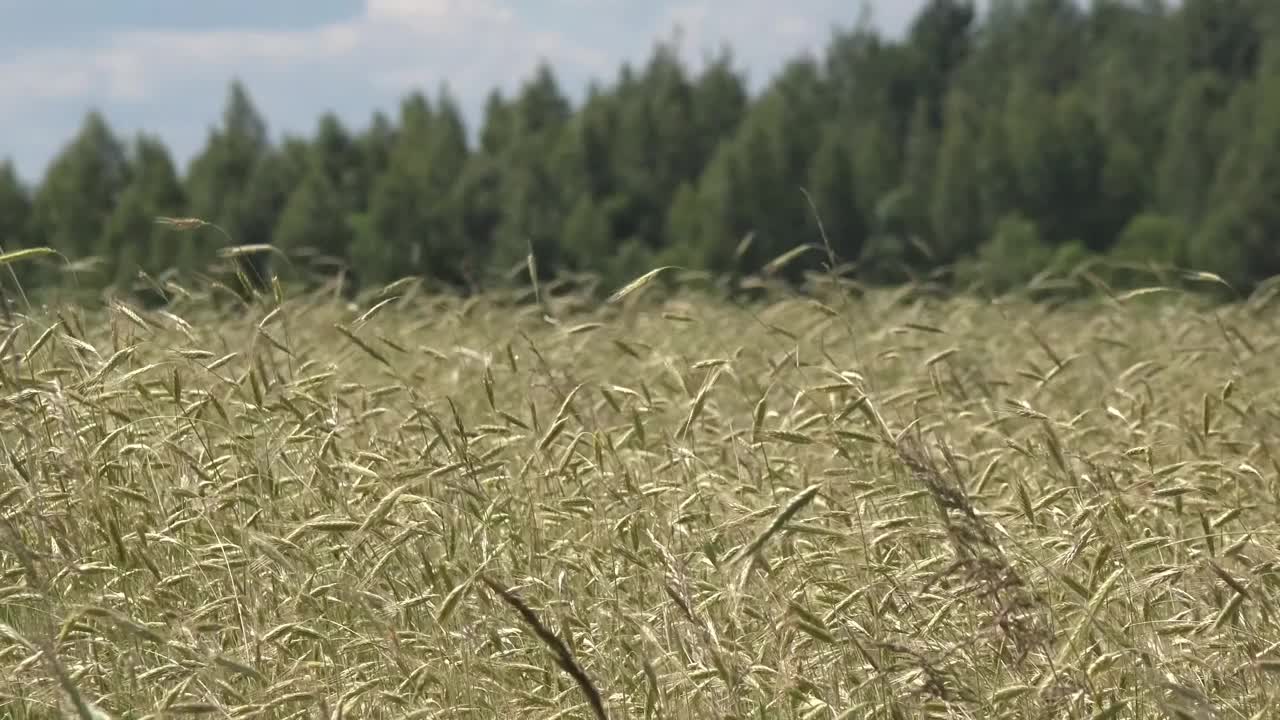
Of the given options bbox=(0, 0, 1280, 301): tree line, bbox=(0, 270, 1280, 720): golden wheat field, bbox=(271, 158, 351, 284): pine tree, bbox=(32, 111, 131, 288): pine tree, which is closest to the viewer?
bbox=(0, 270, 1280, 720): golden wheat field

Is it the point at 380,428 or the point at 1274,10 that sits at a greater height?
the point at 380,428

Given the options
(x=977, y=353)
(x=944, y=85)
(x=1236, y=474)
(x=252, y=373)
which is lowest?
(x=944, y=85)

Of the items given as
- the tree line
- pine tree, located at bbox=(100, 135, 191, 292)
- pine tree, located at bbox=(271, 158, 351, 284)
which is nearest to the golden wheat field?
the tree line

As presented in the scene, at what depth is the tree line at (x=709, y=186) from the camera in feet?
126

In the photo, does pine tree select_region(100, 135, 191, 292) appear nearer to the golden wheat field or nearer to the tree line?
the tree line

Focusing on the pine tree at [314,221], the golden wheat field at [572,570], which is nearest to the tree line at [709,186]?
the pine tree at [314,221]

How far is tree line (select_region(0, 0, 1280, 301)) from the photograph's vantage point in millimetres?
38531

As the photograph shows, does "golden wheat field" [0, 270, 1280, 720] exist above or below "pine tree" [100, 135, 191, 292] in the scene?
above

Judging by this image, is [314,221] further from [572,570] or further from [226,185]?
[572,570]

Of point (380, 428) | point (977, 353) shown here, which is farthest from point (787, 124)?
point (380, 428)

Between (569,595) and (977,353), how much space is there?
15.8ft

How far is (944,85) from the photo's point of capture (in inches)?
2741

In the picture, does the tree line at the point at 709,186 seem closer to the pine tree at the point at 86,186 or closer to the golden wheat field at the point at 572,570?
the pine tree at the point at 86,186

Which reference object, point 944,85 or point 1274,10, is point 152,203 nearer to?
point 944,85
